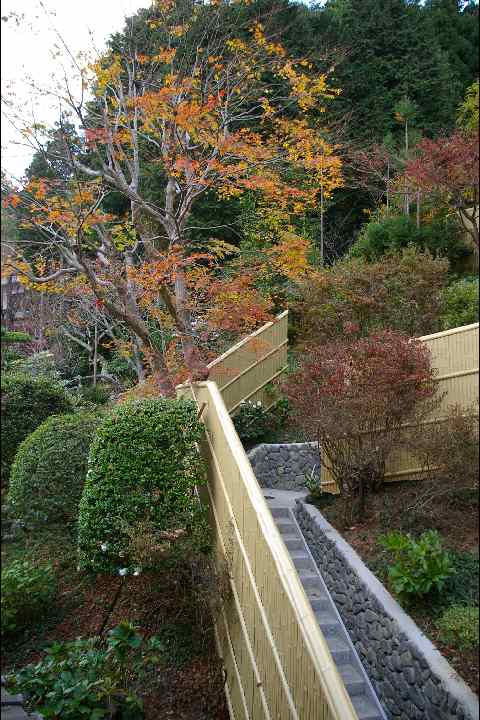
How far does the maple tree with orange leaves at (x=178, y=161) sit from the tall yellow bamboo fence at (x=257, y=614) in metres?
2.13

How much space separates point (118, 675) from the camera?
170 inches

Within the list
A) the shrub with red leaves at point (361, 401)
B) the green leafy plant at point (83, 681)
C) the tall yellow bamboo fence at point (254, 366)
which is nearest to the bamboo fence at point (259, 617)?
the green leafy plant at point (83, 681)

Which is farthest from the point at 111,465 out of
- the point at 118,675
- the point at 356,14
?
the point at 356,14

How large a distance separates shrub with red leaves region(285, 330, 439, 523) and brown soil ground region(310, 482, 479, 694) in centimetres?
28

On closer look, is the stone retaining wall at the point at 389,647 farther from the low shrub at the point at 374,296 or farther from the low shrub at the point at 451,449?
the low shrub at the point at 374,296

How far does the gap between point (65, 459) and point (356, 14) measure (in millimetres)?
6272

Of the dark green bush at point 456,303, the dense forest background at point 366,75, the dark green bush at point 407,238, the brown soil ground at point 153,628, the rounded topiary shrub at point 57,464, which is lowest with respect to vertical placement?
the brown soil ground at point 153,628

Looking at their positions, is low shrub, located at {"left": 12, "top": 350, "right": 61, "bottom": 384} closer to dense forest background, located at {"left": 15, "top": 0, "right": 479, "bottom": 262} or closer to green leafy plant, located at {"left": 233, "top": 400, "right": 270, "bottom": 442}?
dense forest background, located at {"left": 15, "top": 0, "right": 479, "bottom": 262}

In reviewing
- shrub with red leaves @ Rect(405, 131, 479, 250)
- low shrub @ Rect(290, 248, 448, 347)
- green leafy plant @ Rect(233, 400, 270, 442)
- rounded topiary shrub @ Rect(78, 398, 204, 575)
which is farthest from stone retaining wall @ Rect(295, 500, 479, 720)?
green leafy plant @ Rect(233, 400, 270, 442)

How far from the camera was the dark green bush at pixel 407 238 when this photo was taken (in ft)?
20.1

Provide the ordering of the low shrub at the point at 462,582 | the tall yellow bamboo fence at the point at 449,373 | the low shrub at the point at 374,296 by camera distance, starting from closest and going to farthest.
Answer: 1. the low shrub at the point at 462,582
2. the tall yellow bamboo fence at the point at 449,373
3. the low shrub at the point at 374,296

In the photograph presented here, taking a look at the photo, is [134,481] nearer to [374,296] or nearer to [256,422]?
[256,422]

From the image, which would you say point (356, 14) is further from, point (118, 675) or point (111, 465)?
point (118, 675)

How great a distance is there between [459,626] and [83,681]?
244 centimetres
